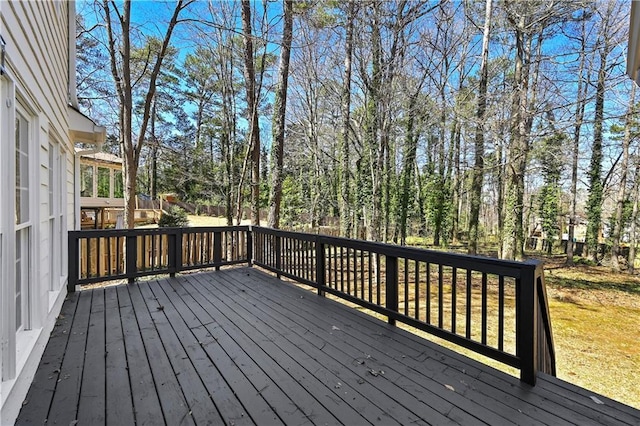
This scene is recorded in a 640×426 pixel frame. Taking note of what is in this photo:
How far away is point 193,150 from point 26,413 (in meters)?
16.1

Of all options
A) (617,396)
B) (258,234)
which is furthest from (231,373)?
(617,396)

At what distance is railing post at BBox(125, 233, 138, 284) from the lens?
183 inches

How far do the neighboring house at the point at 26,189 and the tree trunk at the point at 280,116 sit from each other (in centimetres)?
419

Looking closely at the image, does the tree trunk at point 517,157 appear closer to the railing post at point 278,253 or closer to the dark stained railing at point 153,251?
the railing post at point 278,253

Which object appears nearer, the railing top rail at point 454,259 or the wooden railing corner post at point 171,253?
the railing top rail at point 454,259

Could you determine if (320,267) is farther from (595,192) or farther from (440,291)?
(595,192)

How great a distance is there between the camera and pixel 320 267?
419 cm

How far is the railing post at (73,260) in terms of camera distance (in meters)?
4.14

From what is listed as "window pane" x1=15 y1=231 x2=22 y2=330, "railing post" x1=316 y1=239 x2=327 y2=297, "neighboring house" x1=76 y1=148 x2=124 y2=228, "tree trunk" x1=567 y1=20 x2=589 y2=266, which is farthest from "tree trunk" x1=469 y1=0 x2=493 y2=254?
"neighboring house" x1=76 y1=148 x2=124 y2=228

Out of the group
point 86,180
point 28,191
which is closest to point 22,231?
point 28,191

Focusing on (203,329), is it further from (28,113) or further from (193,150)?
(193,150)

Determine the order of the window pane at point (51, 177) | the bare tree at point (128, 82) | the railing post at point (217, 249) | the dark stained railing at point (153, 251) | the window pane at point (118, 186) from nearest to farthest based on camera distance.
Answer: the window pane at point (51, 177)
the dark stained railing at point (153, 251)
the railing post at point (217, 249)
the bare tree at point (128, 82)
the window pane at point (118, 186)

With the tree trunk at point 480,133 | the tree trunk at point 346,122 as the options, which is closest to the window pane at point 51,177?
the tree trunk at point 346,122

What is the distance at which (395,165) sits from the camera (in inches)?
538
